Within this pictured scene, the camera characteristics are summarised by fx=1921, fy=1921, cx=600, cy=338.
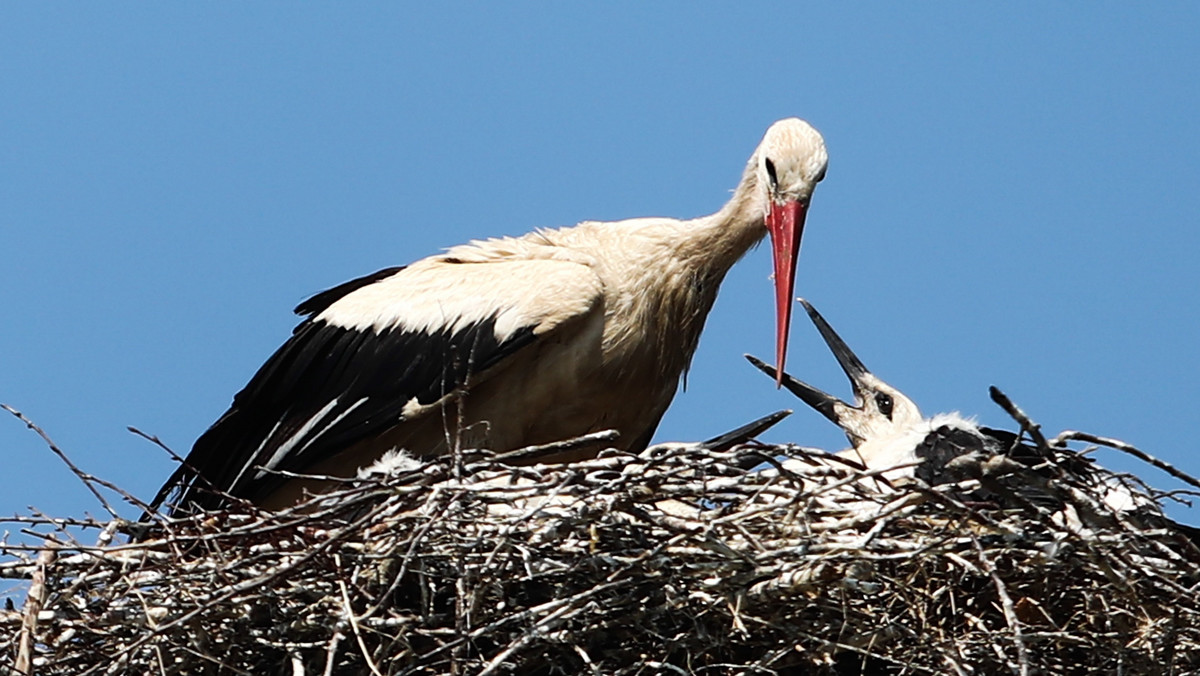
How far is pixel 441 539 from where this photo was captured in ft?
12.8

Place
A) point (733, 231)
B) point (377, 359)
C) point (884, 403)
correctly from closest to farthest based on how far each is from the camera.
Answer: point (377, 359) < point (733, 231) < point (884, 403)

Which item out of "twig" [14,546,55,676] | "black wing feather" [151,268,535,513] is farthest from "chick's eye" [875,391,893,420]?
"twig" [14,546,55,676]

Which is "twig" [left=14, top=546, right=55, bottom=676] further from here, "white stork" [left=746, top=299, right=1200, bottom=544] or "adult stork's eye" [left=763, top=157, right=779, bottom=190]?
"adult stork's eye" [left=763, top=157, right=779, bottom=190]

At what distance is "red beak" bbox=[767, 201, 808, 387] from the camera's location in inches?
194

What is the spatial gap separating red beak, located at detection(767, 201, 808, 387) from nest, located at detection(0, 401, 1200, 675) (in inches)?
35.8

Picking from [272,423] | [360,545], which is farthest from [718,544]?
[272,423]

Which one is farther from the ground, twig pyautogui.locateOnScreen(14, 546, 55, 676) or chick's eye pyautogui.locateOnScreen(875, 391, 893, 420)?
chick's eye pyautogui.locateOnScreen(875, 391, 893, 420)

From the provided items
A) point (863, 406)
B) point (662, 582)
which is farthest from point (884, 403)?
point (662, 582)

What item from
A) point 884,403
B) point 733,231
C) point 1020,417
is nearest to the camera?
point 1020,417

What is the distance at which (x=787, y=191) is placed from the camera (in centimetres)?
506

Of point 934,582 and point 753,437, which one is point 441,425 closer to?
point 753,437

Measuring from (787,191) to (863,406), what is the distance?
705 millimetres

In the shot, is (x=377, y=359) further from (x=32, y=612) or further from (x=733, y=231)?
(x=32, y=612)

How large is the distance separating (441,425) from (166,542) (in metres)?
1.14
